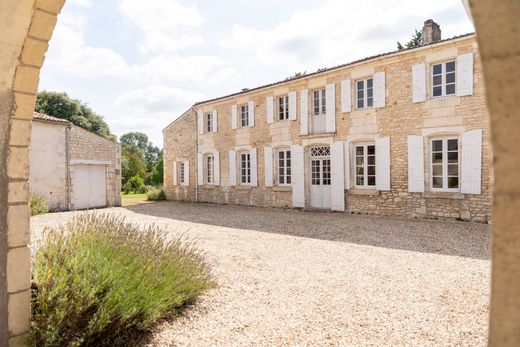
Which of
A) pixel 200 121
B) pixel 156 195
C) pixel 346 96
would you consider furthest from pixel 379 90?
pixel 156 195

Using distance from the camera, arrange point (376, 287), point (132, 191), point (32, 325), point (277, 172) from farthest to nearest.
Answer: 1. point (132, 191)
2. point (277, 172)
3. point (376, 287)
4. point (32, 325)

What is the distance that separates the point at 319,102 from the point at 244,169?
414 cm

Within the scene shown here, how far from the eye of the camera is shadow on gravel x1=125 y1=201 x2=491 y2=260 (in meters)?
6.15

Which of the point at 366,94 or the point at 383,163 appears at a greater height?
the point at 366,94

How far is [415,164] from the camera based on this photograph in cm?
914

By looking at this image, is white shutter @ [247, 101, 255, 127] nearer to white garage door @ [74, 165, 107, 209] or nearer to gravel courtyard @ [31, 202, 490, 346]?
white garage door @ [74, 165, 107, 209]

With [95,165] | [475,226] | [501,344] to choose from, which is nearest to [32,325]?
[501,344]

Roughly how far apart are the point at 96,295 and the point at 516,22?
2.95 meters

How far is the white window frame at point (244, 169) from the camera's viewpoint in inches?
535

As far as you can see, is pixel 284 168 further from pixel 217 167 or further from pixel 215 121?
pixel 215 121

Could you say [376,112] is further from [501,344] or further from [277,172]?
[501,344]

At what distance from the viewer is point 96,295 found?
264 centimetres

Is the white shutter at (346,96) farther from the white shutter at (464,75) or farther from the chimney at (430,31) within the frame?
the white shutter at (464,75)

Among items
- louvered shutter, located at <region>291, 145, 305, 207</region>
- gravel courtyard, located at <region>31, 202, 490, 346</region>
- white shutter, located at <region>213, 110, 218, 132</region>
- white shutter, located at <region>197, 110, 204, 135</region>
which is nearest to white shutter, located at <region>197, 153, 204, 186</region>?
white shutter, located at <region>197, 110, 204, 135</region>
